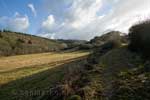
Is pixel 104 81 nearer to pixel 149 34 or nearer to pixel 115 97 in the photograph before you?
pixel 115 97

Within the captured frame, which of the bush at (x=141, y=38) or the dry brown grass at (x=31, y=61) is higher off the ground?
the bush at (x=141, y=38)

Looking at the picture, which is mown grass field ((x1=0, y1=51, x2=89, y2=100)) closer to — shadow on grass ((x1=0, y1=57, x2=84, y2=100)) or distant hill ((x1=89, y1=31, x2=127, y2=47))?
shadow on grass ((x1=0, y1=57, x2=84, y2=100))

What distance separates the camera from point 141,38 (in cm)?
1445

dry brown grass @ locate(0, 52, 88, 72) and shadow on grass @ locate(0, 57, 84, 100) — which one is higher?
dry brown grass @ locate(0, 52, 88, 72)

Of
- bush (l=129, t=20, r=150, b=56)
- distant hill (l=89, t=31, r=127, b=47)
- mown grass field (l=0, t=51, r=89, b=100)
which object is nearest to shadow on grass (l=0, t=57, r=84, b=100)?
mown grass field (l=0, t=51, r=89, b=100)

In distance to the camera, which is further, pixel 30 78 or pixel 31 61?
pixel 31 61

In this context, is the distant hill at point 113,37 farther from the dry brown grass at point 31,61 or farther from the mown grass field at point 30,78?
the dry brown grass at point 31,61

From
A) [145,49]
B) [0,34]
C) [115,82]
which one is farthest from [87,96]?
[0,34]

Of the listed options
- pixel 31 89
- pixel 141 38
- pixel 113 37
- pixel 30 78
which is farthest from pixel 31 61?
pixel 141 38

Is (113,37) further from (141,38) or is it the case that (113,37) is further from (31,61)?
(31,61)

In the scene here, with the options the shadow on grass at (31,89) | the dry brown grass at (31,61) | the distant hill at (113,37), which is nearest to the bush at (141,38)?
the shadow on grass at (31,89)

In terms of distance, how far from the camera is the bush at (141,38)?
13.4 meters

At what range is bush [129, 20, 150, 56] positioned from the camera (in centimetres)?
1335

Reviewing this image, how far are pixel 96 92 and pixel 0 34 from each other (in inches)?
6469
